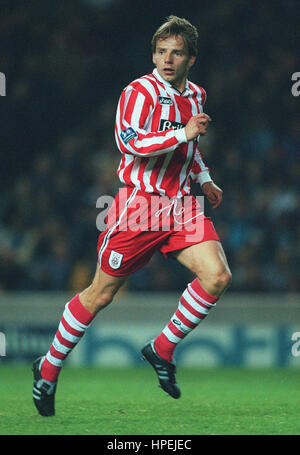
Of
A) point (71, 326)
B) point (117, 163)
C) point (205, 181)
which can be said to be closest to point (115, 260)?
point (71, 326)

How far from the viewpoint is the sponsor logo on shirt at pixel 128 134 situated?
4.47 meters

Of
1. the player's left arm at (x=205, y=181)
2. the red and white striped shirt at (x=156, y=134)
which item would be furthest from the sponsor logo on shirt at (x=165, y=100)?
the player's left arm at (x=205, y=181)

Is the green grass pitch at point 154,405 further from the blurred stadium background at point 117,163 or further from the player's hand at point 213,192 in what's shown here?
the player's hand at point 213,192

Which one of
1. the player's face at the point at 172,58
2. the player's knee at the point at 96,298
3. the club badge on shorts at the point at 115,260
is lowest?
the player's knee at the point at 96,298

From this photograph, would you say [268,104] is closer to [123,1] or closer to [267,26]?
[267,26]

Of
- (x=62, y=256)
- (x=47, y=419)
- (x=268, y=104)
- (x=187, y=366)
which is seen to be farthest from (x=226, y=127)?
(x=47, y=419)

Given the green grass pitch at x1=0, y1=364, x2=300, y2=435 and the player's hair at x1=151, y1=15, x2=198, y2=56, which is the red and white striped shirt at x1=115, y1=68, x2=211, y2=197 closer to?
the player's hair at x1=151, y1=15, x2=198, y2=56

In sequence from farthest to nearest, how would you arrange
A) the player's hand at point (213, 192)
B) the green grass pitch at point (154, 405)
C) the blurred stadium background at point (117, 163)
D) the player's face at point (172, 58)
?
the blurred stadium background at point (117, 163), the player's hand at point (213, 192), the player's face at point (172, 58), the green grass pitch at point (154, 405)

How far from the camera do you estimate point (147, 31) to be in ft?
38.4

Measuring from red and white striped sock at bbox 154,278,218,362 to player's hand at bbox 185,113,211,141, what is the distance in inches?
31.6

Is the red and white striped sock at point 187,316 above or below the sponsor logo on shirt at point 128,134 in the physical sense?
below

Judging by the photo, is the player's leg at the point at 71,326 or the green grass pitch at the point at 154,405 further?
the player's leg at the point at 71,326

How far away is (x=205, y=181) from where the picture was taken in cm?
506

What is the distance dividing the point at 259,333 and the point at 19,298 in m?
2.32
